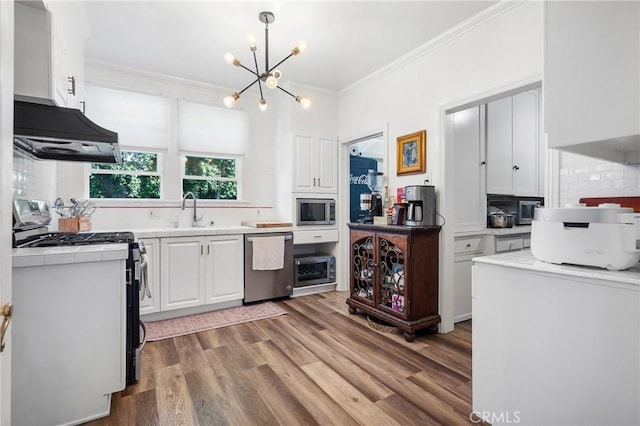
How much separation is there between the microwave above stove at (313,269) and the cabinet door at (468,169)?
5.92 ft

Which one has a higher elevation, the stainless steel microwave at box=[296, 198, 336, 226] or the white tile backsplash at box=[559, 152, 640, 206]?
the white tile backsplash at box=[559, 152, 640, 206]

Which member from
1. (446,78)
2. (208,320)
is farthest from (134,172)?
(446,78)

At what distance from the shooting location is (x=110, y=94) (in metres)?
3.44

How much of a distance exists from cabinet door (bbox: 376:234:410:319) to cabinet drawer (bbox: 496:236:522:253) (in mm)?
1250

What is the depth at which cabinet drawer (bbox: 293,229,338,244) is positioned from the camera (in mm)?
3965

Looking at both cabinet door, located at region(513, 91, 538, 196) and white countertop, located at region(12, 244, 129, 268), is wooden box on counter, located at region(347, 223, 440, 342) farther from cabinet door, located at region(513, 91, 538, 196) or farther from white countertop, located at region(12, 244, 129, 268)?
white countertop, located at region(12, 244, 129, 268)

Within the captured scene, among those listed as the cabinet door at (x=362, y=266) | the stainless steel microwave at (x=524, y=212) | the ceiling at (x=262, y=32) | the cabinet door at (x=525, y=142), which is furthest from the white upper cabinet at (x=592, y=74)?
the stainless steel microwave at (x=524, y=212)

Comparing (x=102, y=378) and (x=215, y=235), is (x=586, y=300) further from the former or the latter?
(x=215, y=235)

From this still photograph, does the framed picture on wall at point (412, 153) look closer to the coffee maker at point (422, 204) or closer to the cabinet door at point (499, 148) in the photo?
the coffee maker at point (422, 204)

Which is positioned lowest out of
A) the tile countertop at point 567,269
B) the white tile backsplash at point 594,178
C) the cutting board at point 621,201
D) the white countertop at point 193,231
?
the tile countertop at point 567,269

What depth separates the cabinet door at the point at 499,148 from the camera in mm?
3277

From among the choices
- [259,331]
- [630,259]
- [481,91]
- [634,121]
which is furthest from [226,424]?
[481,91]

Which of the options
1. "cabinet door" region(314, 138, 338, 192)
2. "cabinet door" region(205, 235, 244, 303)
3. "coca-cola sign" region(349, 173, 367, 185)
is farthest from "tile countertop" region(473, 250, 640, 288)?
"coca-cola sign" region(349, 173, 367, 185)

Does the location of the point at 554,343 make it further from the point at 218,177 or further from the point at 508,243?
the point at 218,177
